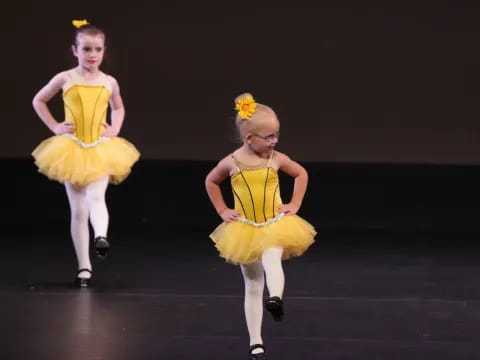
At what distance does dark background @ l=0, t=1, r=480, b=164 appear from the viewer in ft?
27.6

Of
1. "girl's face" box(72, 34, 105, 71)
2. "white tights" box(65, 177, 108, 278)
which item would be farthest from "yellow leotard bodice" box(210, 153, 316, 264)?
"girl's face" box(72, 34, 105, 71)

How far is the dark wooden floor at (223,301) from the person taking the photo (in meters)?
4.11

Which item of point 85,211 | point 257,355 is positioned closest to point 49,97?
point 85,211

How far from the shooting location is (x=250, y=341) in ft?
13.1

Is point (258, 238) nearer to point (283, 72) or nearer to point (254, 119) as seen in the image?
point (254, 119)

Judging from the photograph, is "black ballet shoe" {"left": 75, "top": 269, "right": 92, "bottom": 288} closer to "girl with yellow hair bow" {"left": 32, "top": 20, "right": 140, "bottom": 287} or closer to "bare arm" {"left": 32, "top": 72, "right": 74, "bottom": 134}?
"girl with yellow hair bow" {"left": 32, "top": 20, "right": 140, "bottom": 287}

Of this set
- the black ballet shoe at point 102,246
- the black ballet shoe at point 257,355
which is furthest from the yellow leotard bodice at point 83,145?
the black ballet shoe at point 257,355

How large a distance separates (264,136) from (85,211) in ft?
5.34

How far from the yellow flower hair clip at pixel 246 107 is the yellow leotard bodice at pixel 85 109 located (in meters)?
1.48

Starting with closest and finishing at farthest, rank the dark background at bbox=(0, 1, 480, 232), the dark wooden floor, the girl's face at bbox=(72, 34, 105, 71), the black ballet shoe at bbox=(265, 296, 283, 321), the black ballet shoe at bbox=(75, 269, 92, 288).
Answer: the black ballet shoe at bbox=(265, 296, 283, 321) → the dark wooden floor → the girl's face at bbox=(72, 34, 105, 71) → the black ballet shoe at bbox=(75, 269, 92, 288) → the dark background at bbox=(0, 1, 480, 232)

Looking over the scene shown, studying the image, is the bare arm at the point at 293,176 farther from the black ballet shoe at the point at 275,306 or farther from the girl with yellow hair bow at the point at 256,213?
the black ballet shoe at the point at 275,306

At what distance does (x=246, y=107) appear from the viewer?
12.8 ft

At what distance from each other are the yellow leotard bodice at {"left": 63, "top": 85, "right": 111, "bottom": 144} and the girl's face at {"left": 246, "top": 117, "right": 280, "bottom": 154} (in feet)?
4.84

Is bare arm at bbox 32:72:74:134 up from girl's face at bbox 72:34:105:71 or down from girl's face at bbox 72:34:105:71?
down
